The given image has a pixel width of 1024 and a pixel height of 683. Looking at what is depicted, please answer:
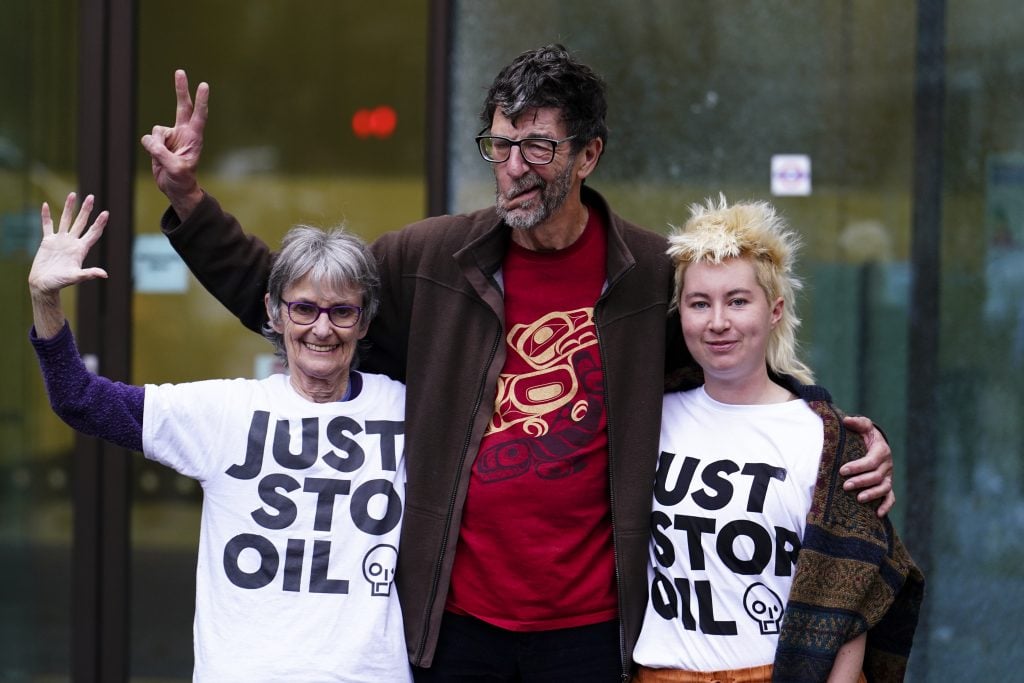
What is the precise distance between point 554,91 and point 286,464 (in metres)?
1.02

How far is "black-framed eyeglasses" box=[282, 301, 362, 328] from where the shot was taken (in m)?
2.70

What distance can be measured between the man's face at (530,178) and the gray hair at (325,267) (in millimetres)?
336

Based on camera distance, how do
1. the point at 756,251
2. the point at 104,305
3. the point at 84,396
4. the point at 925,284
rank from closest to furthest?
the point at 84,396
the point at 756,251
the point at 925,284
the point at 104,305

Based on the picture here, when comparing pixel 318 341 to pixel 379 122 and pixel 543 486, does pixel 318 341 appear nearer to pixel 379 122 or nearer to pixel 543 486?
pixel 543 486

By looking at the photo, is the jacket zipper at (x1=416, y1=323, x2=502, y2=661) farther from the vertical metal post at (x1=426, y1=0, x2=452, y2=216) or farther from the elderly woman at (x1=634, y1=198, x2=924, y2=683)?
the vertical metal post at (x1=426, y1=0, x2=452, y2=216)

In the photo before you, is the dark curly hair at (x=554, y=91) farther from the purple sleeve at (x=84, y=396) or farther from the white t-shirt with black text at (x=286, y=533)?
the purple sleeve at (x=84, y=396)

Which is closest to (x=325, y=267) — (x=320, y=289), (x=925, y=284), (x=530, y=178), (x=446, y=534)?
(x=320, y=289)

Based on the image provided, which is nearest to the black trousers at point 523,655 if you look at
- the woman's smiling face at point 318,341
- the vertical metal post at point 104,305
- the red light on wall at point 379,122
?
the woman's smiling face at point 318,341

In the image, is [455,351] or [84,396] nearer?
[84,396]

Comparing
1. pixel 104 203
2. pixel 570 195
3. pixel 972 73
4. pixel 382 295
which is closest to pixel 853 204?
pixel 972 73

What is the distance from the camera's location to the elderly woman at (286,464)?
2568 millimetres

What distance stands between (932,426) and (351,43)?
8.37 feet

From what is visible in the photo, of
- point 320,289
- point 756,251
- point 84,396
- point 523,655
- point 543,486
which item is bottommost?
point 523,655

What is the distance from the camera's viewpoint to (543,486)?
2.71 meters
